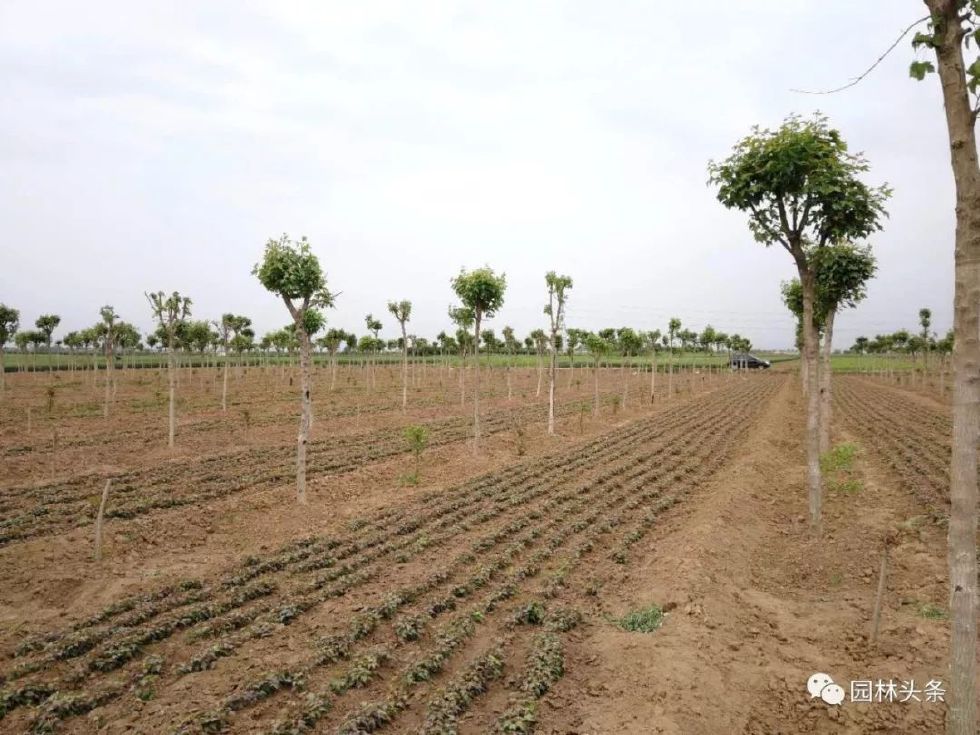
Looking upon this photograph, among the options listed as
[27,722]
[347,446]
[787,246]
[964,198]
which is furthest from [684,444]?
[27,722]

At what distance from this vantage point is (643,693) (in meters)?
5.56

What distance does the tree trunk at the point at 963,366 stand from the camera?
12.9ft

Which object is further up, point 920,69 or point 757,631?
point 920,69

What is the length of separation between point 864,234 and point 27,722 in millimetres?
13532

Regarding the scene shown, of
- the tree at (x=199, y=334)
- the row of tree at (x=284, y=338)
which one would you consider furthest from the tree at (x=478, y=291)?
the tree at (x=199, y=334)

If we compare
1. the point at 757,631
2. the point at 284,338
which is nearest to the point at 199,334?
the point at 284,338

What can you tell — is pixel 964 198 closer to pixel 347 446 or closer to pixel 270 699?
pixel 270 699

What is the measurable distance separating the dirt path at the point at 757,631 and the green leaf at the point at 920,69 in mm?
5725

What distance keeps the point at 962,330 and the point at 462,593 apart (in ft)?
22.6

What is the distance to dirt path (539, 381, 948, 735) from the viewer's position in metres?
5.23

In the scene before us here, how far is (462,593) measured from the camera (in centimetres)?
811

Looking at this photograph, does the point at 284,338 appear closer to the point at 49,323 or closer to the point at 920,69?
the point at 49,323

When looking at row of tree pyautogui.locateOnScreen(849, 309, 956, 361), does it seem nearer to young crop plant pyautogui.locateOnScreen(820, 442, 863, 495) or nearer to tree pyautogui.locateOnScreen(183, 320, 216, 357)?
young crop plant pyautogui.locateOnScreen(820, 442, 863, 495)

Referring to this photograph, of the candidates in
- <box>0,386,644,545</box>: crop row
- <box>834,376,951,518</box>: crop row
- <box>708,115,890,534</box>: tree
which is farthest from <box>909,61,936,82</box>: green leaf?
<box>0,386,644,545</box>: crop row
